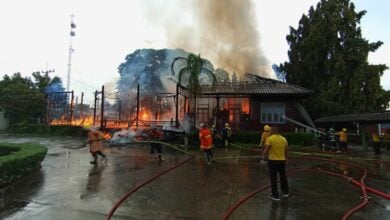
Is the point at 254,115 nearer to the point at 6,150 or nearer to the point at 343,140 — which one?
the point at 343,140

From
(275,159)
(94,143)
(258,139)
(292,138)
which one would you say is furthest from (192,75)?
(275,159)

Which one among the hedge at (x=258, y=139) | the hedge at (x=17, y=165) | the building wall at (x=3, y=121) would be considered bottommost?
the hedge at (x=17, y=165)

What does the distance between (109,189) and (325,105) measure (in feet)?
79.1

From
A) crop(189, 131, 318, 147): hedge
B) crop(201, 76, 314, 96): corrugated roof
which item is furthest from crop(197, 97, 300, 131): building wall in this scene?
crop(189, 131, 318, 147): hedge

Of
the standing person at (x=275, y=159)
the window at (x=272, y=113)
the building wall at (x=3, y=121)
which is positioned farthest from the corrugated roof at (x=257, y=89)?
the building wall at (x=3, y=121)

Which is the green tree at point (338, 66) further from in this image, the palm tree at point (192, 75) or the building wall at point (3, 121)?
the building wall at point (3, 121)

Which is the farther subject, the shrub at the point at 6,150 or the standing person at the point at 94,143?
the shrub at the point at 6,150

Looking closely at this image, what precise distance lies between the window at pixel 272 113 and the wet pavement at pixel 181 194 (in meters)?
12.5

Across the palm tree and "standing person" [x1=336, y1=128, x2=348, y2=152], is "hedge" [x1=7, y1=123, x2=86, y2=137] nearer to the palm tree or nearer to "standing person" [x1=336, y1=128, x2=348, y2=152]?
the palm tree

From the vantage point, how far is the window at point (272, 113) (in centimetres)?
2348

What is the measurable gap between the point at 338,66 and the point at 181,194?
24.8 meters

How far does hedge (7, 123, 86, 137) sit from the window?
1620 cm

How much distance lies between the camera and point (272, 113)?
77.6ft

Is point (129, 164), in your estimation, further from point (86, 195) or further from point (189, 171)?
point (86, 195)
